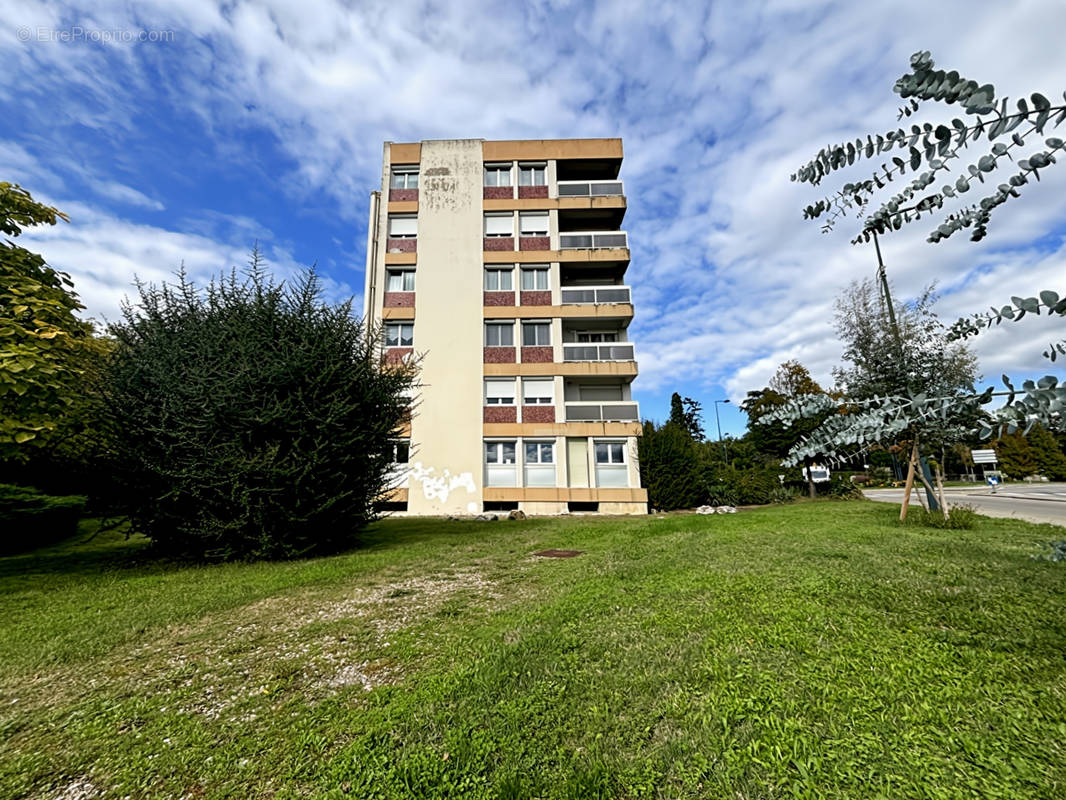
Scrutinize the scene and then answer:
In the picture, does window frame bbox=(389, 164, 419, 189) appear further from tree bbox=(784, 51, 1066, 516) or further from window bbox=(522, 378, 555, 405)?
tree bbox=(784, 51, 1066, 516)

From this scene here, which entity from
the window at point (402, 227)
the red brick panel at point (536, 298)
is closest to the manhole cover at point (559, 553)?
the red brick panel at point (536, 298)

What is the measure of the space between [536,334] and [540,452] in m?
5.29

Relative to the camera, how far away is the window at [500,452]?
61.5 ft

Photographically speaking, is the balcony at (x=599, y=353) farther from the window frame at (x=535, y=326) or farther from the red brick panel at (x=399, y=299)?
the red brick panel at (x=399, y=299)

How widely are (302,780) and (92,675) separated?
2.75 meters

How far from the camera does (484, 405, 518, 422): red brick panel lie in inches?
742

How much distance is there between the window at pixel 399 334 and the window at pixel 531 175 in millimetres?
8833

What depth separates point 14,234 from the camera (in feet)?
23.9

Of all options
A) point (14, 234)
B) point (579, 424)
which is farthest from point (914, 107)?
point (579, 424)

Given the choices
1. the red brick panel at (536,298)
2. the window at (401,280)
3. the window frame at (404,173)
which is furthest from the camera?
the window frame at (404,173)

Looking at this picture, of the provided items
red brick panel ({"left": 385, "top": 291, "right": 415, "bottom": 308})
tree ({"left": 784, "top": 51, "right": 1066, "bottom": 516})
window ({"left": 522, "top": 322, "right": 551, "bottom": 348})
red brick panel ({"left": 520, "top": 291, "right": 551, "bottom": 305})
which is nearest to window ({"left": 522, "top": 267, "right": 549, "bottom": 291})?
red brick panel ({"left": 520, "top": 291, "right": 551, "bottom": 305})

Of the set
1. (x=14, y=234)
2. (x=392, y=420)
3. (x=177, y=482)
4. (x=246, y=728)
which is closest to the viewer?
(x=246, y=728)

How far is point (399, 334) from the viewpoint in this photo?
19891 mm

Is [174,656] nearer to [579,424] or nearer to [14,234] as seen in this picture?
[14,234]
